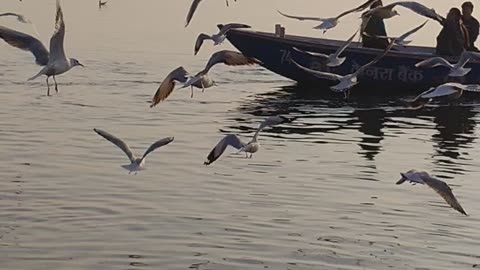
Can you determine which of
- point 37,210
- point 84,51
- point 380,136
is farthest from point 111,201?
point 84,51

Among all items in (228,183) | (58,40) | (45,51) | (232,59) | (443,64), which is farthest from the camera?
(228,183)

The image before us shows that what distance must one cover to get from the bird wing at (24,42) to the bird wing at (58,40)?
251mm

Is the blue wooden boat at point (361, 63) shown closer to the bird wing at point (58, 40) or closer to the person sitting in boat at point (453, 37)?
the person sitting in boat at point (453, 37)

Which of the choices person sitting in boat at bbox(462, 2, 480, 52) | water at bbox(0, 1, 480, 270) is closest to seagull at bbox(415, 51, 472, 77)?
water at bbox(0, 1, 480, 270)

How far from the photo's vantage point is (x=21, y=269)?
38.5 ft

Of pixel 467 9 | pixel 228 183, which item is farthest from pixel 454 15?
pixel 228 183

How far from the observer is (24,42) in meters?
14.3

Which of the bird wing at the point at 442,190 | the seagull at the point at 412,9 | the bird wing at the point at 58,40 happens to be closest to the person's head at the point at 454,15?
the seagull at the point at 412,9

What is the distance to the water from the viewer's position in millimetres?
12695

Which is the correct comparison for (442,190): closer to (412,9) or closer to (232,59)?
(232,59)

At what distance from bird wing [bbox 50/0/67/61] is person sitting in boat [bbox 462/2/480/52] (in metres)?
14.9

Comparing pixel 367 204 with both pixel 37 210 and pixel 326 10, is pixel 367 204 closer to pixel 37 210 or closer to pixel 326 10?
pixel 37 210

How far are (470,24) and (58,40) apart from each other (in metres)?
15.7

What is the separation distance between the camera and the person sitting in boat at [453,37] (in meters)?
26.6
